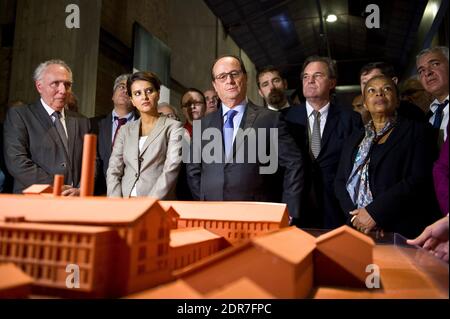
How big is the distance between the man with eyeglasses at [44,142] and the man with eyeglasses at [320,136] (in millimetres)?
1671

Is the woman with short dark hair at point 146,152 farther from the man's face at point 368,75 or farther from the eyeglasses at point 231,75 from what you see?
the man's face at point 368,75

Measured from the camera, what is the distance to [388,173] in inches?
100

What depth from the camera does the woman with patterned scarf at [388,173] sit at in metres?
2.45

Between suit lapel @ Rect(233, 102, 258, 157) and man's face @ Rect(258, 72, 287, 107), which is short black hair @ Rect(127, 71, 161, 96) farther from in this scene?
man's face @ Rect(258, 72, 287, 107)

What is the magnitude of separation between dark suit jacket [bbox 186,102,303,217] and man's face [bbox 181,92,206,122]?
4.76 ft

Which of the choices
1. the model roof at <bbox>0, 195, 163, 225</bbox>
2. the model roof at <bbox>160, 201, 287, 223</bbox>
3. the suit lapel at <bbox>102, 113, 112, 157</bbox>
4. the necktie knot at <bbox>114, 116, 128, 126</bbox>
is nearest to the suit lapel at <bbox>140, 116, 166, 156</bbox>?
the suit lapel at <bbox>102, 113, 112, 157</bbox>

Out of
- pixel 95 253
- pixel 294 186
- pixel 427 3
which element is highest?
pixel 427 3

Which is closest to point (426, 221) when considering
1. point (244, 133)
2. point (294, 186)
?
point (294, 186)

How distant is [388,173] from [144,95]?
5.89 ft

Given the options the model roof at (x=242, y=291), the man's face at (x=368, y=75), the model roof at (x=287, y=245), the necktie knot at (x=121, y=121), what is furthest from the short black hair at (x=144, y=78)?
the model roof at (x=242, y=291)
